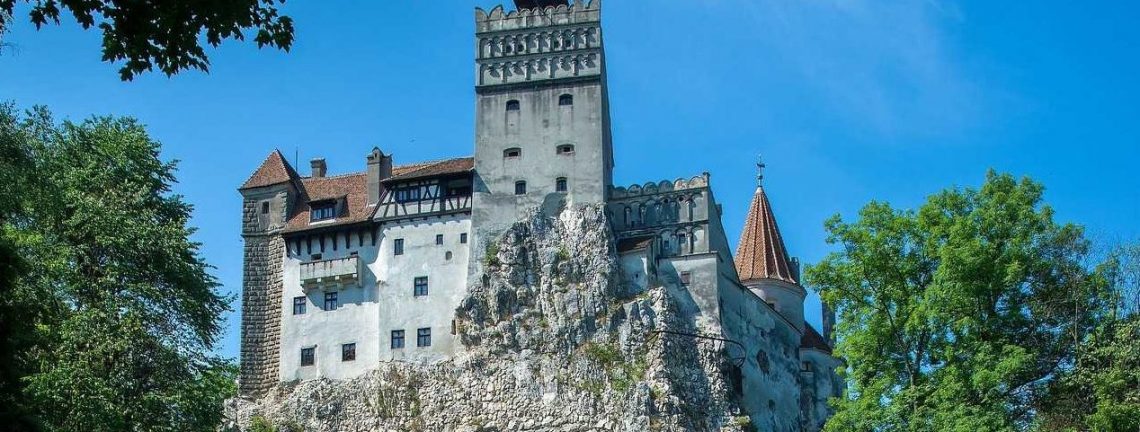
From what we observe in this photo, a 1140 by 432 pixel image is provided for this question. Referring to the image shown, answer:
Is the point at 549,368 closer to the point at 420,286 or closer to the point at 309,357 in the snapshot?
the point at 420,286

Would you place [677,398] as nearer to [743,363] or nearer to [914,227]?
[743,363]

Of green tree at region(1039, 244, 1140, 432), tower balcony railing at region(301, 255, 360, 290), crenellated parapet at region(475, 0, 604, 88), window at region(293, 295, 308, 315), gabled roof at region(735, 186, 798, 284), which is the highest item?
crenellated parapet at region(475, 0, 604, 88)

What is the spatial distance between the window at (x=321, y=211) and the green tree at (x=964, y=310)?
113 feet

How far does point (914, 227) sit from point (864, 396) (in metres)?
4.38

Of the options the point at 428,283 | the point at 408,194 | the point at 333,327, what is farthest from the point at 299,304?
the point at 408,194

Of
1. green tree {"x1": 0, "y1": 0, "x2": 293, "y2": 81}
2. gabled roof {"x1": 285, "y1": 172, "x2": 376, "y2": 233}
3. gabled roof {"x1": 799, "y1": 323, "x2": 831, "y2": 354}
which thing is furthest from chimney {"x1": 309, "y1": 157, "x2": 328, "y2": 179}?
green tree {"x1": 0, "y1": 0, "x2": 293, "y2": 81}

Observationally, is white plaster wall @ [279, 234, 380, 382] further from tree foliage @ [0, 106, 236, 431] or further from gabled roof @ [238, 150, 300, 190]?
tree foliage @ [0, 106, 236, 431]

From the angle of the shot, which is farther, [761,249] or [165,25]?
[761,249]

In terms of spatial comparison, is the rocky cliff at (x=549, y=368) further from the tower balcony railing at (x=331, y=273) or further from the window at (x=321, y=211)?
the window at (x=321, y=211)

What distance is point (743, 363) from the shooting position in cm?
6275

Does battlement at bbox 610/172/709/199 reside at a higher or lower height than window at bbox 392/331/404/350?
higher

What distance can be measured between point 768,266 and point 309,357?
72.8 ft

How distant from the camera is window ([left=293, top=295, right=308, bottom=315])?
65.1 meters

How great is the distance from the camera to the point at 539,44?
67.0 meters
